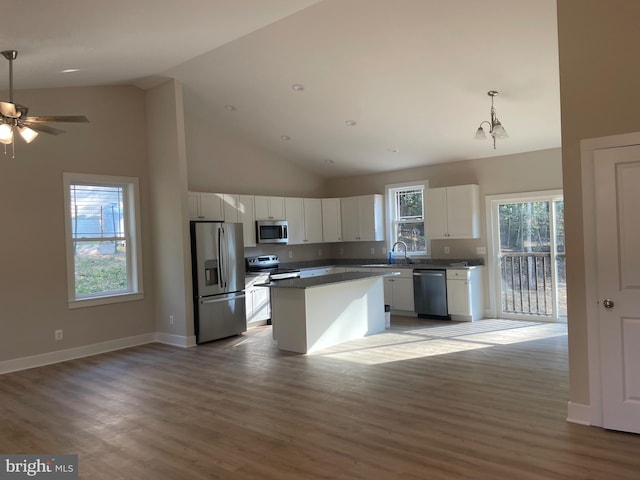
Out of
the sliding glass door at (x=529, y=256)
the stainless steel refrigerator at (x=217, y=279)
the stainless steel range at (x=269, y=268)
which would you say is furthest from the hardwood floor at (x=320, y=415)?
the stainless steel range at (x=269, y=268)

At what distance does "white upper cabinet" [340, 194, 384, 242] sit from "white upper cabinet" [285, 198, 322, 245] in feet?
1.60

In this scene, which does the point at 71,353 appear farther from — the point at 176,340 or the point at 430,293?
the point at 430,293

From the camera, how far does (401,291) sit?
8094 mm

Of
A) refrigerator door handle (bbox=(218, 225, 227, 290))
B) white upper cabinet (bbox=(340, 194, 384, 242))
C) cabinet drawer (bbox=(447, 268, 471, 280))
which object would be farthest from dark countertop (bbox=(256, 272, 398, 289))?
white upper cabinet (bbox=(340, 194, 384, 242))

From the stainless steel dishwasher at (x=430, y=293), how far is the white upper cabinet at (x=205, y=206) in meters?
3.31

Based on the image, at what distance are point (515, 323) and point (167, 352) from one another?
5.01 metres

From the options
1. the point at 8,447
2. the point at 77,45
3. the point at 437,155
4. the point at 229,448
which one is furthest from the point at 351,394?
the point at 437,155

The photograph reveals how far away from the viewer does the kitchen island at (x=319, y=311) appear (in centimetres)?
581

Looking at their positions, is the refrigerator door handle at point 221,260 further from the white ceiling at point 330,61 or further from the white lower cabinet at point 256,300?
the white ceiling at point 330,61

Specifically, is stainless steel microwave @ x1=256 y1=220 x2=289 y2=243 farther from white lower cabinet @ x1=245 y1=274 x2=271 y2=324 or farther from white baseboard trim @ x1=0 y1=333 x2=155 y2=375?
white baseboard trim @ x1=0 y1=333 x2=155 y2=375

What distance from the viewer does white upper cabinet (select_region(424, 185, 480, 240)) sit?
24.8 feet

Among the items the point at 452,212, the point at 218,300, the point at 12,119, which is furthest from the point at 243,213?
the point at 12,119

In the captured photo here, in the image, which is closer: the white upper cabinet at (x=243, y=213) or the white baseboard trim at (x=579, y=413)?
the white baseboard trim at (x=579, y=413)

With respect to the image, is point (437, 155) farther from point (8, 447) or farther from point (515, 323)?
point (8, 447)
